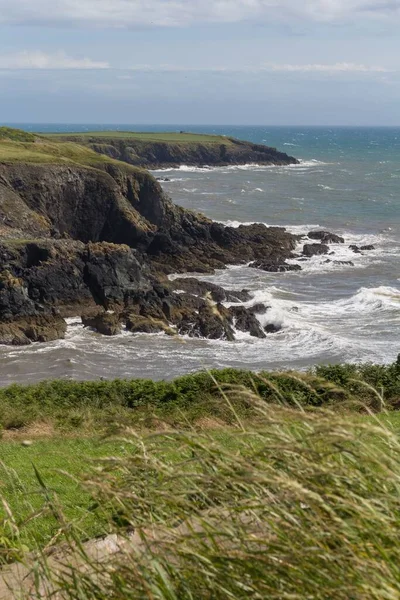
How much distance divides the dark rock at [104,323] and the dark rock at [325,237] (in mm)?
24754

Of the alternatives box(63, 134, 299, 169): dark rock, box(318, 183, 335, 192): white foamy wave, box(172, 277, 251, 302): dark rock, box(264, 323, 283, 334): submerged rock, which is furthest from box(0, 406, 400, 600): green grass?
box(63, 134, 299, 169): dark rock

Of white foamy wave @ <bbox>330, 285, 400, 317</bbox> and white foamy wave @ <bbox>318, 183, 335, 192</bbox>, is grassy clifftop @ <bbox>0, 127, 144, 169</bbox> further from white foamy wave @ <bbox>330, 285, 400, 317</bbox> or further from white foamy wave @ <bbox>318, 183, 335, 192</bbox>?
white foamy wave @ <bbox>318, 183, 335, 192</bbox>

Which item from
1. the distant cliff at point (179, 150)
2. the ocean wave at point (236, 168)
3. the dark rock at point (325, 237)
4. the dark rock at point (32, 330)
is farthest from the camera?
the ocean wave at point (236, 168)

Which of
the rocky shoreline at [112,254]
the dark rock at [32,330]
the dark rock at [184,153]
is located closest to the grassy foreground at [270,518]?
the rocky shoreline at [112,254]

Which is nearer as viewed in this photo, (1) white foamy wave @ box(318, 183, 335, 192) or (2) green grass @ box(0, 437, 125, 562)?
(2) green grass @ box(0, 437, 125, 562)

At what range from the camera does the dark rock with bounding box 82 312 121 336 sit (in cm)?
3131

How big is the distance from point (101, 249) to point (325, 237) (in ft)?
72.7

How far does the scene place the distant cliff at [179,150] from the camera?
102625mm

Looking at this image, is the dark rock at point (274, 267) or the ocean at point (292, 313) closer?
the ocean at point (292, 313)

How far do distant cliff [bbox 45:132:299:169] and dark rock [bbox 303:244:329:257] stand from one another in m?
51.0

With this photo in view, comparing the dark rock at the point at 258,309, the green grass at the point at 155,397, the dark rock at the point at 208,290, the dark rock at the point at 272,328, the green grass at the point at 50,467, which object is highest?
the green grass at the point at 50,467

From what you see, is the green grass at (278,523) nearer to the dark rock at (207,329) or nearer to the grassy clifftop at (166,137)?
the dark rock at (207,329)

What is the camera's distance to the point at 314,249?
50094 mm

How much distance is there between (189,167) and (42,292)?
79619 millimetres
